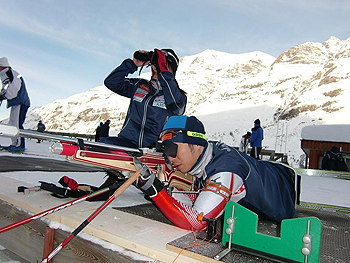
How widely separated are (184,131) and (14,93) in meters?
5.32

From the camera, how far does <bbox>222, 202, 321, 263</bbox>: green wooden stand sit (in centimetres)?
118

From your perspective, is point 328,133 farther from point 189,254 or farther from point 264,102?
point 264,102

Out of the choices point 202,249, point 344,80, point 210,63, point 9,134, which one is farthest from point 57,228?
point 210,63

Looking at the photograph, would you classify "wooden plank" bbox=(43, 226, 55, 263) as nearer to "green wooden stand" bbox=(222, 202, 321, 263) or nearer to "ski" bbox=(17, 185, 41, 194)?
"ski" bbox=(17, 185, 41, 194)

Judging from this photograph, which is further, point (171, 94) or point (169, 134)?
point (171, 94)

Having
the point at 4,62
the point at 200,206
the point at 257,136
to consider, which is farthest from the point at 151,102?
the point at 257,136

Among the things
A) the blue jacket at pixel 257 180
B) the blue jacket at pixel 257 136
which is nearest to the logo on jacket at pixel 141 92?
the blue jacket at pixel 257 180

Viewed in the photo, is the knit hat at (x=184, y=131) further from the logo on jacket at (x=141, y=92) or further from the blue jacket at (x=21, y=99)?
the blue jacket at (x=21, y=99)

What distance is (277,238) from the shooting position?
4.21 ft

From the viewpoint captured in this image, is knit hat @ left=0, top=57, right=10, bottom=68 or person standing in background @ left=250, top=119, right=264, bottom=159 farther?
person standing in background @ left=250, top=119, right=264, bottom=159

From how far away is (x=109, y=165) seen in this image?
6.08ft

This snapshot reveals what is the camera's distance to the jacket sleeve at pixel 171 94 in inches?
100.0

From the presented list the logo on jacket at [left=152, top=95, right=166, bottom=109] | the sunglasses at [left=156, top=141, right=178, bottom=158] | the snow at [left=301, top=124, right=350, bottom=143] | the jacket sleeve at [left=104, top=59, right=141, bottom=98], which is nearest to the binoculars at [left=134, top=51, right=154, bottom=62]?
the jacket sleeve at [left=104, top=59, right=141, bottom=98]

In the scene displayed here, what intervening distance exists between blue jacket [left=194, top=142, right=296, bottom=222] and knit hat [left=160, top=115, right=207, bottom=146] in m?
0.10
